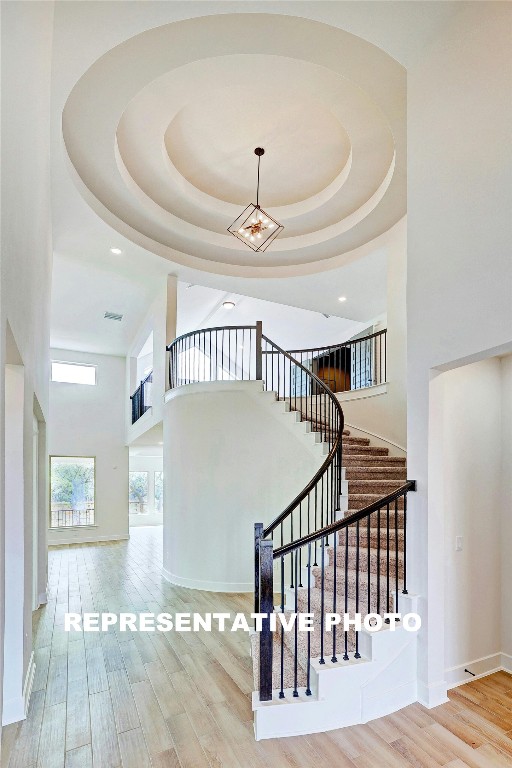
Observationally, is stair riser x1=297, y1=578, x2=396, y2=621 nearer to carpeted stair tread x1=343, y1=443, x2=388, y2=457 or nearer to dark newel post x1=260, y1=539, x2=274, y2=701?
dark newel post x1=260, y1=539, x2=274, y2=701

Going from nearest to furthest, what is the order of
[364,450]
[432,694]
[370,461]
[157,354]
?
[432,694] < [370,461] < [364,450] < [157,354]

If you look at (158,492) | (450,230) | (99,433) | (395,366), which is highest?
(450,230)

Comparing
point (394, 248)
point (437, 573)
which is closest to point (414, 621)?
point (437, 573)

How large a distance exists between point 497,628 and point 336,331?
9.39 meters

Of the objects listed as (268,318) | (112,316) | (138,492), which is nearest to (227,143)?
(112,316)

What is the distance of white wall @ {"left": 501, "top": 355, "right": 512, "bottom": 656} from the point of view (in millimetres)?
3582

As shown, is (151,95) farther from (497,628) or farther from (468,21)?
(497,628)

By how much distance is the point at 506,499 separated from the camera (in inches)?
144

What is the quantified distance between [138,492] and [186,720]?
13112 millimetres

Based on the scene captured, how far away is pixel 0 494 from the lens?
181 cm

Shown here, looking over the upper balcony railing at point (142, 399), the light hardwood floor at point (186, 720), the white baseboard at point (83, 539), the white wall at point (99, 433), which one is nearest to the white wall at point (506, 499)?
the light hardwood floor at point (186, 720)

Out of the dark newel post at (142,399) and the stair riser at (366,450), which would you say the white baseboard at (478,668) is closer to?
the stair riser at (366,450)

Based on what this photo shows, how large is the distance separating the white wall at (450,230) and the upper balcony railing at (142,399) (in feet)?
23.6

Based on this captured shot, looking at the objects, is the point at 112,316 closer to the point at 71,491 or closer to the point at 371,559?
the point at 71,491
